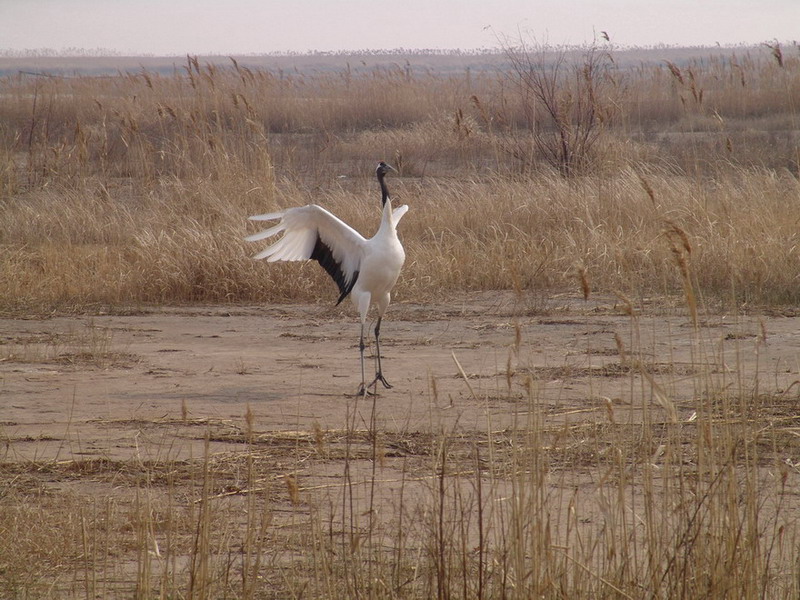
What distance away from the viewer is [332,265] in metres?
7.22

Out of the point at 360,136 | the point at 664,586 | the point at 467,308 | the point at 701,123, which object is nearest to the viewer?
the point at 664,586

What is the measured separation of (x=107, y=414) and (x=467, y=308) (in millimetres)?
3704

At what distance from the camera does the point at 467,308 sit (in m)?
8.43

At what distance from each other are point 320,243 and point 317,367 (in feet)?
3.02

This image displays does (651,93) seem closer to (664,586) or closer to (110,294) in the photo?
(110,294)

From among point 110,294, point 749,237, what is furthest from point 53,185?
point 749,237

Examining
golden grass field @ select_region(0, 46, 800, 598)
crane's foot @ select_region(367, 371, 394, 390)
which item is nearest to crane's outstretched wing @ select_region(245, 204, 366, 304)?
golden grass field @ select_region(0, 46, 800, 598)

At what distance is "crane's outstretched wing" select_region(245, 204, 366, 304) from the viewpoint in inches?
268

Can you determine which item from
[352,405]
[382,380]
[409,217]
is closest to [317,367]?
[382,380]

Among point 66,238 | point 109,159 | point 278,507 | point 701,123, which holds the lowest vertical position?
point 278,507

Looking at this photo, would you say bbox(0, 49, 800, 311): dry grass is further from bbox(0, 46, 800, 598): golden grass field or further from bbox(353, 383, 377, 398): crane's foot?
bbox(353, 383, 377, 398): crane's foot

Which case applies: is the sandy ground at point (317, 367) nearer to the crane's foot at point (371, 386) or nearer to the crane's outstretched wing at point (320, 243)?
the crane's foot at point (371, 386)

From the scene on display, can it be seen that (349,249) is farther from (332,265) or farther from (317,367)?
(317,367)

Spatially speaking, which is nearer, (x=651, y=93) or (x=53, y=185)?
(x=53, y=185)
